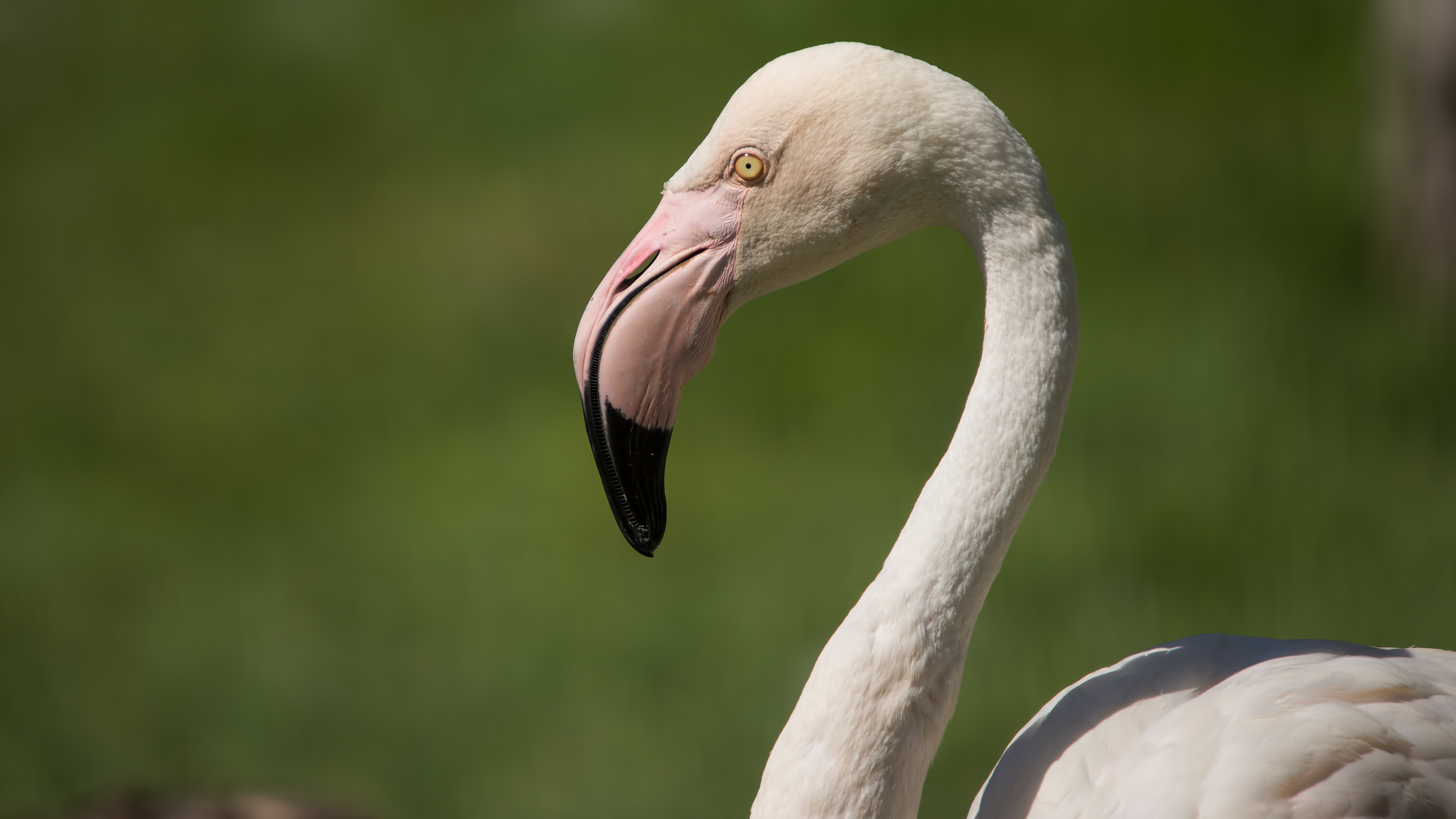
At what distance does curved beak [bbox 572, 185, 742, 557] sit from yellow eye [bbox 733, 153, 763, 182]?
25 millimetres

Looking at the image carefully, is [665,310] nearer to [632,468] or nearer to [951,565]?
[632,468]

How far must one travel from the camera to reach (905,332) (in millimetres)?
4375

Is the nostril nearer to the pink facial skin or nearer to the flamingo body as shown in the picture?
the pink facial skin

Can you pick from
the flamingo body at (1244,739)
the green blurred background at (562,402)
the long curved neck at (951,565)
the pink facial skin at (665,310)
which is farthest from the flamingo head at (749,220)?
the green blurred background at (562,402)

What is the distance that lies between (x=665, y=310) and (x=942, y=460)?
393 millimetres

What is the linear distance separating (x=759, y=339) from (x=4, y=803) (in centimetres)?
282

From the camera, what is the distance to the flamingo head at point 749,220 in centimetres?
137

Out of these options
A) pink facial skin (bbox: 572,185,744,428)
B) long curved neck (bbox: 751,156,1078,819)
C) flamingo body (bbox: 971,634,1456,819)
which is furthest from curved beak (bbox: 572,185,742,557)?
flamingo body (bbox: 971,634,1456,819)

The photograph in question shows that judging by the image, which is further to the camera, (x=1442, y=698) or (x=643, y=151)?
(x=643, y=151)

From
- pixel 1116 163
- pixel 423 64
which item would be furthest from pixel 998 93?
pixel 423 64

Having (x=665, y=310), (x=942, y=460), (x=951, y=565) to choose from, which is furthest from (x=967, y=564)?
(x=665, y=310)

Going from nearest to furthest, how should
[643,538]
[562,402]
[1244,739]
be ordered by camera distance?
[1244,739], [643,538], [562,402]

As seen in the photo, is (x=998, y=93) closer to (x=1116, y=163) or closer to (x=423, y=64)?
(x=1116, y=163)

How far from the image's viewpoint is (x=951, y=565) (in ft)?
4.61
